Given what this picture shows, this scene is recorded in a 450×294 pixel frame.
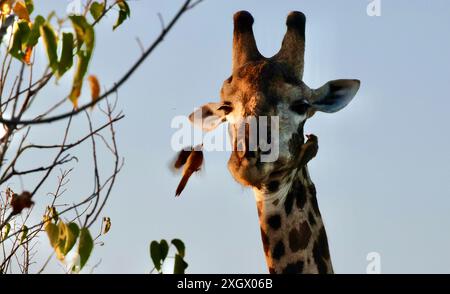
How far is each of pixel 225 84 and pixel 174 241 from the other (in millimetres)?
3492

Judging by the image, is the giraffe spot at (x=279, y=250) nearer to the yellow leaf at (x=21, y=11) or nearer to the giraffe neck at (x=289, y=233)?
the giraffe neck at (x=289, y=233)

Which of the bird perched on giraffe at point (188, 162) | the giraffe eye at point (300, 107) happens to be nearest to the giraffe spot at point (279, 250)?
the bird perched on giraffe at point (188, 162)

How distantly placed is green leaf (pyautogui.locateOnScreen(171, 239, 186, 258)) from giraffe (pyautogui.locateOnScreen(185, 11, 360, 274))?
2253 millimetres

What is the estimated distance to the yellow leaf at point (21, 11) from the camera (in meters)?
4.50

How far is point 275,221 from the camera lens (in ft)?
22.6

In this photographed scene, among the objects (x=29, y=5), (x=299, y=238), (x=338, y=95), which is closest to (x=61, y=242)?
(x=29, y=5)

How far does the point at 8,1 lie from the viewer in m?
4.48

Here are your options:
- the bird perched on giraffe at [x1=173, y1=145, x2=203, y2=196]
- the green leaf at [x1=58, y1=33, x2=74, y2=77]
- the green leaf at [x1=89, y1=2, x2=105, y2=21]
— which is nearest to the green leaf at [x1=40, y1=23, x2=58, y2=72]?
the green leaf at [x1=58, y1=33, x2=74, y2=77]

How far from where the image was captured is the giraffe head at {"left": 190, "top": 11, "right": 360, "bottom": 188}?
6.38 metres

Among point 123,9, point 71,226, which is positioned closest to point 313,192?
point 123,9

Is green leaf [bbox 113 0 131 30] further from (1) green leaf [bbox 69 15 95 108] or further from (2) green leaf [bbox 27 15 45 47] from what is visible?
(1) green leaf [bbox 69 15 95 108]

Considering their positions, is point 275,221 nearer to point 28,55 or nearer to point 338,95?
point 338,95
